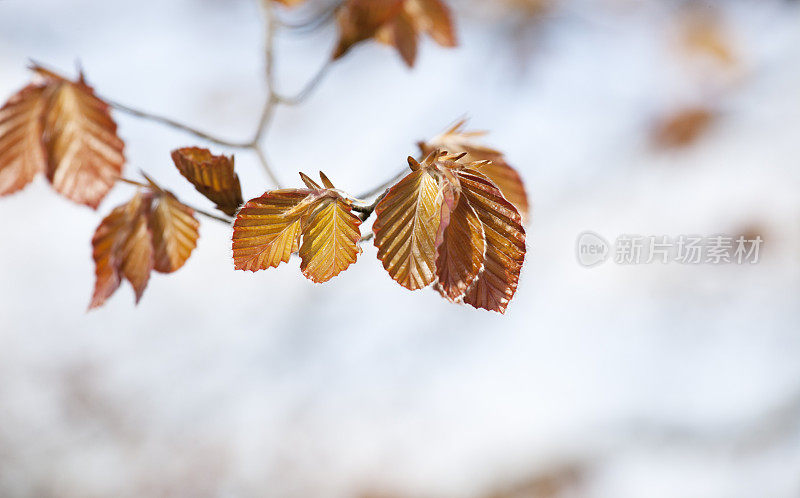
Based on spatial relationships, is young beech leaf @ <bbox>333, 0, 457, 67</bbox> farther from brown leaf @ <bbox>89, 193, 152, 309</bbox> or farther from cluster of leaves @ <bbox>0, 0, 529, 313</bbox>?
brown leaf @ <bbox>89, 193, 152, 309</bbox>

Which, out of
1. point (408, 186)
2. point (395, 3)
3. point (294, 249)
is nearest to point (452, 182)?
point (408, 186)

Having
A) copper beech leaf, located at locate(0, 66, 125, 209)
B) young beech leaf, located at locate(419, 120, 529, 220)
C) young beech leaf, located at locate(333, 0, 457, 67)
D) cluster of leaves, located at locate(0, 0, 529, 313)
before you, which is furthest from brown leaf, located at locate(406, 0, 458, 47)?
copper beech leaf, located at locate(0, 66, 125, 209)

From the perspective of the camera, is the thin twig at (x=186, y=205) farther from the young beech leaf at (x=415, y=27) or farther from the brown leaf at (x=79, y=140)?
the young beech leaf at (x=415, y=27)

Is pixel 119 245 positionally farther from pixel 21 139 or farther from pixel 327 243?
pixel 327 243

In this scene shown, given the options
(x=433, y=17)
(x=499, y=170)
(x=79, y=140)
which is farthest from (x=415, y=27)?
(x=79, y=140)

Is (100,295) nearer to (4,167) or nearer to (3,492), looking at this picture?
(4,167)

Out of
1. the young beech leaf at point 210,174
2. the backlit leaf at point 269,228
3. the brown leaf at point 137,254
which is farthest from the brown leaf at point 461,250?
the brown leaf at point 137,254
